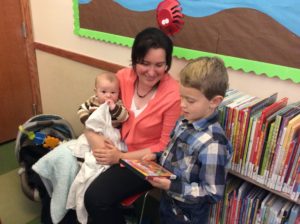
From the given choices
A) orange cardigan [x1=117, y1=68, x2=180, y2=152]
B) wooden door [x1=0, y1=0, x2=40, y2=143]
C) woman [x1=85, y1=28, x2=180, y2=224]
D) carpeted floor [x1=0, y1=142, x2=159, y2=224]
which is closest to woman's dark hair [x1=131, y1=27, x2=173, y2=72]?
woman [x1=85, y1=28, x2=180, y2=224]

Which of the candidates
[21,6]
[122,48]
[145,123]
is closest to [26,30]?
[21,6]

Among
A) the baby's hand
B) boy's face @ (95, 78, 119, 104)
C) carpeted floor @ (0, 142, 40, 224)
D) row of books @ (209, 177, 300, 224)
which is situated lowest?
carpeted floor @ (0, 142, 40, 224)

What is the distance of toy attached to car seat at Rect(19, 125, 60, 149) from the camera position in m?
1.90

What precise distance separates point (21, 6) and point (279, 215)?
95.3 inches

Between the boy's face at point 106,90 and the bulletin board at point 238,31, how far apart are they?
390mm

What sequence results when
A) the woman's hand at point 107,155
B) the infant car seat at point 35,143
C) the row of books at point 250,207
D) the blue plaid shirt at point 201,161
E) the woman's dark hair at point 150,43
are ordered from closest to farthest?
the blue plaid shirt at point 201,161 < the row of books at point 250,207 < the woman's dark hair at point 150,43 < the woman's hand at point 107,155 < the infant car seat at point 35,143

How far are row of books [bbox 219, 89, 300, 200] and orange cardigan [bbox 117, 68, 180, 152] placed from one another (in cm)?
28

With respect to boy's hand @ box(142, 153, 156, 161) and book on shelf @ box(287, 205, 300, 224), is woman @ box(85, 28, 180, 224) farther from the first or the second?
book on shelf @ box(287, 205, 300, 224)

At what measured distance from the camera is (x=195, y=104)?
1.07m

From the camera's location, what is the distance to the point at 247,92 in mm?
1393

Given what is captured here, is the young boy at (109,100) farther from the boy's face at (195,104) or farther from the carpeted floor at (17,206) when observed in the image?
the carpeted floor at (17,206)

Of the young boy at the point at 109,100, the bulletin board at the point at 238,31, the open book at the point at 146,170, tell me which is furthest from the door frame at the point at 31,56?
the open book at the point at 146,170

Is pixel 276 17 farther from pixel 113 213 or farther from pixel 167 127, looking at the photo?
pixel 113 213

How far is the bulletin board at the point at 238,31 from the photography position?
3.88 feet
